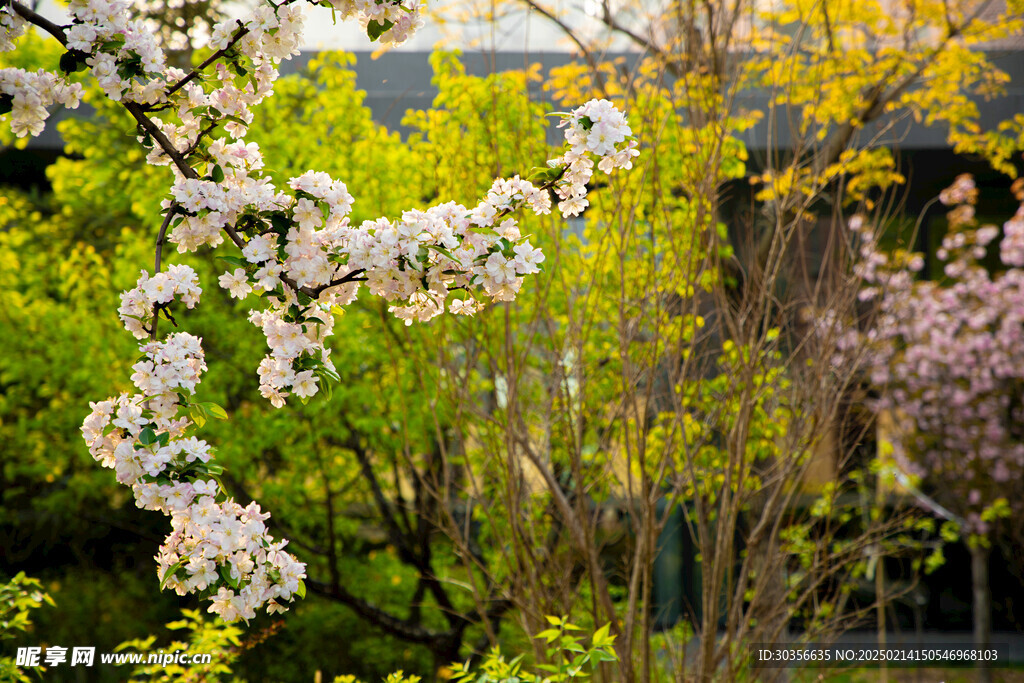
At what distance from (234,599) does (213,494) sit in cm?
25

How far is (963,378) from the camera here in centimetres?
622

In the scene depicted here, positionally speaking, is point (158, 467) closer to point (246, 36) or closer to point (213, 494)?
point (213, 494)

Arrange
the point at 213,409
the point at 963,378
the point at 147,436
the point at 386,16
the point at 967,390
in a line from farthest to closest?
1. the point at 963,378
2. the point at 967,390
3. the point at 386,16
4. the point at 213,409
5. the point at 147,436

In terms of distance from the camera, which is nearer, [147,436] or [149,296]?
[147,436]

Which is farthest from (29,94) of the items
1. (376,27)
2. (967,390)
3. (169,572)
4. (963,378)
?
(963,378)

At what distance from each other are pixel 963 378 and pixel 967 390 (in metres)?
0.18

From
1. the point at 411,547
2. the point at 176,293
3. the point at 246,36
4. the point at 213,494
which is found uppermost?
the point at 246,36

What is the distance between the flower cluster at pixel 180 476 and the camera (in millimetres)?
1599

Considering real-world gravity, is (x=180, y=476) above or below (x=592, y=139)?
below

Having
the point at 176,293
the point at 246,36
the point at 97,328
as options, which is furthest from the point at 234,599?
the point at 97,328

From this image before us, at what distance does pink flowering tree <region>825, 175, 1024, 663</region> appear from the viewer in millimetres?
5863

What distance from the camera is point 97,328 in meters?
4.95

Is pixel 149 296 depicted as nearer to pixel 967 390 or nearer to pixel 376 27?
pixel 376 27

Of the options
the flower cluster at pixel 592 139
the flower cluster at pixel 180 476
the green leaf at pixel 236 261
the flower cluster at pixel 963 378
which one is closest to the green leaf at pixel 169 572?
the flower cluster at pixel 180 476
